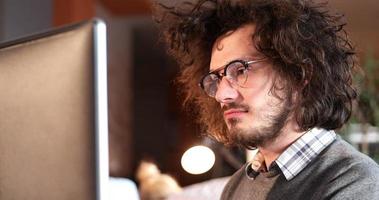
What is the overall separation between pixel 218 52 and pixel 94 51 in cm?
72

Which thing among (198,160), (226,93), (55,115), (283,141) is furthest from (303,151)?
(198,160)

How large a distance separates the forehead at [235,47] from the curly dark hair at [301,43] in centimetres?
1

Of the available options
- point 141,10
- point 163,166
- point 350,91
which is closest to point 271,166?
point 350,91

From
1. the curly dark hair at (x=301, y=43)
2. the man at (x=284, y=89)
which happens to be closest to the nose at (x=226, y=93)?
the man at (x=284, y=89)

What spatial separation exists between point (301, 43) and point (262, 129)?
0.21m

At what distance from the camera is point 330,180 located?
3.08ft

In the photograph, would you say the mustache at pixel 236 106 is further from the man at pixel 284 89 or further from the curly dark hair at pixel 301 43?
the curly dark hair at pixel 301 43

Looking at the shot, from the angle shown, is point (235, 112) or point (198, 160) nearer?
point (235, 112)

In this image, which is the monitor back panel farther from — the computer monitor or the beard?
the beard

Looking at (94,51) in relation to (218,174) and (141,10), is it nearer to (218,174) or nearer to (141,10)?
(141,10)

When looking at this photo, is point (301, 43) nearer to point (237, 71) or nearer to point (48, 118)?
point (237, 71)

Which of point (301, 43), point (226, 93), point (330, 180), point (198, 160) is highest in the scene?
point (301, 43)

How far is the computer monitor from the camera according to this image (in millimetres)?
479

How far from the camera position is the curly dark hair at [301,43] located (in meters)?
1.13
